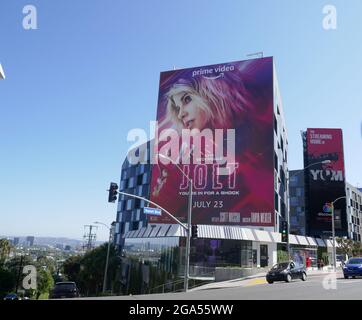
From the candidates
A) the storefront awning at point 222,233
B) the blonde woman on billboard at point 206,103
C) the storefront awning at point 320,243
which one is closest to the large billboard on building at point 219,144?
the blonde woman on billboard at point 206,103

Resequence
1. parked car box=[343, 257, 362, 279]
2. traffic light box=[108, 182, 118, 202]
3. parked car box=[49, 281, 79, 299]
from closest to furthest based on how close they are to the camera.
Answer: traffic light box=[108, 182, 118, 202] → parked car box=[49, 281, 79, 299] → parked car box=[343, 257, 362, 279]

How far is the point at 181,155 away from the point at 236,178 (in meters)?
9.94

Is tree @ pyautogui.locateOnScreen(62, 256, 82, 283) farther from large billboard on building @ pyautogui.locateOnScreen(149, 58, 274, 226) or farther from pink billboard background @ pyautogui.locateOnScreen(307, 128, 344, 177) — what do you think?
pink billboard background @ pyautogui.locateOnScreen(307, 128, 344, 177)

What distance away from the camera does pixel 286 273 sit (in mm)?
27359

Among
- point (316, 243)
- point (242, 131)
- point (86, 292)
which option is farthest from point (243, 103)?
point (86, 292)

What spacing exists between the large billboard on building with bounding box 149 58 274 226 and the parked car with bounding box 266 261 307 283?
85.5ft

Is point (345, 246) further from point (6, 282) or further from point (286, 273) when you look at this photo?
point (6, 282)

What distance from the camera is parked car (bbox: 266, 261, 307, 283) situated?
89.7ft

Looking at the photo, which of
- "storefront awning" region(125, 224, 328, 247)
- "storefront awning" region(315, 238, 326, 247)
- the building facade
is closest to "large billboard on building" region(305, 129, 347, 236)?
the building facade

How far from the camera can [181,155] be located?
6225cm

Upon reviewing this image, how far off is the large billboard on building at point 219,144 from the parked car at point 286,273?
26.1m

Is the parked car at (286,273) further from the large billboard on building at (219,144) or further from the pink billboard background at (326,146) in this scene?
the pink billboard background at (326,146)
